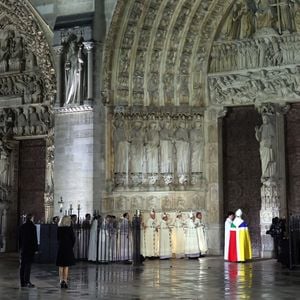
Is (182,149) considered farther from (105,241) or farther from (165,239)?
(105,241)

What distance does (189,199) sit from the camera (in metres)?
20.3

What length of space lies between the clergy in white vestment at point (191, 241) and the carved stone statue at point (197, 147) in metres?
1.82

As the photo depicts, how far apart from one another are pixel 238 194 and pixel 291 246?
5.37m

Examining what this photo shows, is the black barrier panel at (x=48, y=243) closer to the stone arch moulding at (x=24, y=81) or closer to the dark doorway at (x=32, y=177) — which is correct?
the stone arch moulding at (x=24, y=81)

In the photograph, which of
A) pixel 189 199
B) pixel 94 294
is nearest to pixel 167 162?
pixel 189 199

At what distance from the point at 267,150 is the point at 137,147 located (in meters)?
3.76

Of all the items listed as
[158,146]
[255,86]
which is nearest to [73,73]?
[158,146]

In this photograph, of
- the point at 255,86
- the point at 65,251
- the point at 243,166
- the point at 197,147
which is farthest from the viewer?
the point at 243,166

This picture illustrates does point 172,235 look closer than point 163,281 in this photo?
No

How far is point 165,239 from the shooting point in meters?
19.5

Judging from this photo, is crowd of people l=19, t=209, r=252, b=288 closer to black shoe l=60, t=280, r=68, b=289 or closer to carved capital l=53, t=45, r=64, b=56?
black shoe l=60, t=280, r=68, b=289

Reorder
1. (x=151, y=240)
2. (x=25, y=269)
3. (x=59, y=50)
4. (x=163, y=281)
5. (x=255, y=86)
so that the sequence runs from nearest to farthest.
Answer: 1. (x=25, y=269)
2. (x=163, y=281)
3. (x=151, y=240)
4. (x=59, y=50)
5. (x=255, y=86)

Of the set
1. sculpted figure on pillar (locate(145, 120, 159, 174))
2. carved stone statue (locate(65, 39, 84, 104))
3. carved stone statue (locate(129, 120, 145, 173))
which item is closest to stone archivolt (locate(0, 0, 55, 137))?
carved stone statue (locate(65, 39, 84, 104))

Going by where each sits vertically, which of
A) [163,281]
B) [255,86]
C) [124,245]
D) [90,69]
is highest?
[90,69]
